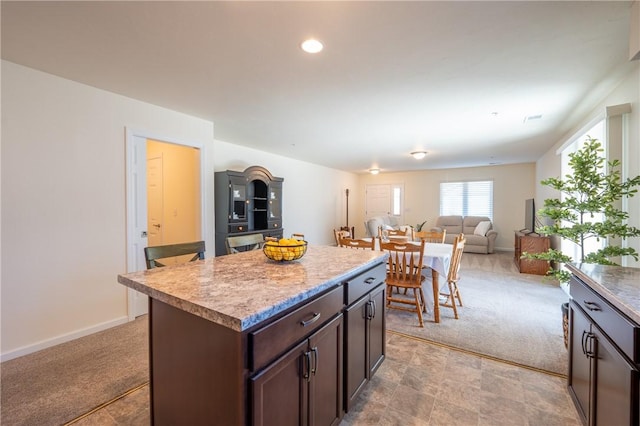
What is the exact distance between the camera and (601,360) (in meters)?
1.29

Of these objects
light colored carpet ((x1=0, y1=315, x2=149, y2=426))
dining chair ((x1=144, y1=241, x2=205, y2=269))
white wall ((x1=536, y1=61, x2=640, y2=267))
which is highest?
white wall ((x1=536, y1=61, x2=640, y2=267))

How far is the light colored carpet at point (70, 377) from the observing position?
1.74 metres

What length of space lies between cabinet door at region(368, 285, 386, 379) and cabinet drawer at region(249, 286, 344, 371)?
0.49m

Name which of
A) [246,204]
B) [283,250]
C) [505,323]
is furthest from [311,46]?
[505,323]

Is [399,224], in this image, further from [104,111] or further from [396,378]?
[104,111]

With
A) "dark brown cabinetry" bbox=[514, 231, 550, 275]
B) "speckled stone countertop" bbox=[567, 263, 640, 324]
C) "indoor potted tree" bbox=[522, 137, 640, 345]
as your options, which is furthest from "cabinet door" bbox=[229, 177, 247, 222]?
"dark brown cabinetry" bbox=[514, 231, 550, 275]

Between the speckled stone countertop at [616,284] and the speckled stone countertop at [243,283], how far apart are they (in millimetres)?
1111

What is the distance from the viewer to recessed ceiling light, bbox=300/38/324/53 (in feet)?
6.38

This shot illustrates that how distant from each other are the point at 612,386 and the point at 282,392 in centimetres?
139

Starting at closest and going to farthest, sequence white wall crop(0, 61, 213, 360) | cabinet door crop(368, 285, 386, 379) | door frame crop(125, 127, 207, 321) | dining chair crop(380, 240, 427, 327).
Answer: cabinet door crop(368, 285, 386, 379) → white wall crop(0, 61, 213, 360) → dining chair crop(380, 240, 427, 327) → door frame crop(125, 127, 207, 321)

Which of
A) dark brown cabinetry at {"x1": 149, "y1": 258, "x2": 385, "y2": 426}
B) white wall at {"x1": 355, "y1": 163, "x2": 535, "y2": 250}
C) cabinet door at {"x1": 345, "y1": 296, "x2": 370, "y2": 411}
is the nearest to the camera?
dark brown cabinetry at {"x1": 149, "y1": 258, "x2": 385, "y2": 426}

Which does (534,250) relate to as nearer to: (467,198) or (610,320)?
(467,198)

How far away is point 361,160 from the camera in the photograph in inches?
271

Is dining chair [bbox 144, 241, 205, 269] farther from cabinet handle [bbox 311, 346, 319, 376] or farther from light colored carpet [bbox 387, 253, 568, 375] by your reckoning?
light colored carpet [bbox 387, 253, 568, 375]
